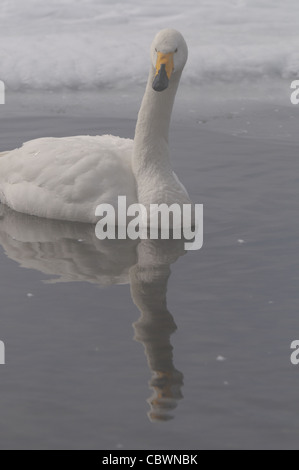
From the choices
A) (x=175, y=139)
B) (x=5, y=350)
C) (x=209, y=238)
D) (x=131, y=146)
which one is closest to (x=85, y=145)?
(x=131, y=146)

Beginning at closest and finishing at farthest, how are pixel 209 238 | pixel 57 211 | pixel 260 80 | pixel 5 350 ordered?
1. pixel 5 350
2. pixel 209 238
3. pixel 57 211
4. pixel 260 80

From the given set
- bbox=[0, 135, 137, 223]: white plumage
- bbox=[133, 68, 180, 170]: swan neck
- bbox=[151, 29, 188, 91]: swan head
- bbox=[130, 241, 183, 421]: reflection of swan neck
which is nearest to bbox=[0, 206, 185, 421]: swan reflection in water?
bbox=[130, 241, 183, 421]: reflection of swan neck

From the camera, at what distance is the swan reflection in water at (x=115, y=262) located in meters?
5.49

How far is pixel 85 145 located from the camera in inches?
320

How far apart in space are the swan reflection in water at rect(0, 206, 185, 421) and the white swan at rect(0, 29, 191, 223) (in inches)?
7.2

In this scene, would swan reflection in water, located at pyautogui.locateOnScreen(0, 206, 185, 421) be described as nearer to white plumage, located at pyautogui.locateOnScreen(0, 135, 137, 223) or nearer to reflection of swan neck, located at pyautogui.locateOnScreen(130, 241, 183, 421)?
reflection of swan neck, located at pyautogui.locateOnScreen(130, 241, 183, 421)

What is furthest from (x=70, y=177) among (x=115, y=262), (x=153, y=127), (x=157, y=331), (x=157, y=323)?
(x=157, y=331)

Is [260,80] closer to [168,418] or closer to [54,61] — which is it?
[54,61]

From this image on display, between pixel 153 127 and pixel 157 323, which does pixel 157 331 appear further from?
pixel 153 127

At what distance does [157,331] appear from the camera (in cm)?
574

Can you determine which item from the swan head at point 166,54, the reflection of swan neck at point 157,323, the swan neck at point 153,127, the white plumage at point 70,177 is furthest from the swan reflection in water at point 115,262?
the swan head at point 166,54

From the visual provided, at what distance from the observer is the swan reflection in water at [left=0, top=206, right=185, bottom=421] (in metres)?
5.49
